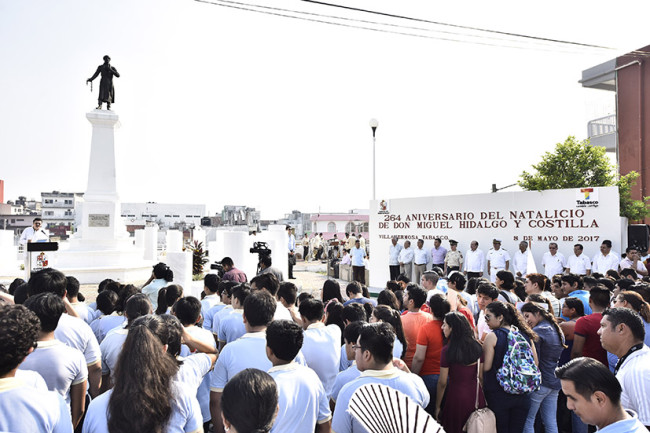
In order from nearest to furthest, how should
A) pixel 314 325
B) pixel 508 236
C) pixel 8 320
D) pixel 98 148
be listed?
pixel 8 320 < pixel 314 325 < pixel 508 236 < pixel 98 148

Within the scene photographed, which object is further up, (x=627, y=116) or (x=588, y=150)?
(x=627, y=116)

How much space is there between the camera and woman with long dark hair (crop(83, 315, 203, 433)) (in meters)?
1.89

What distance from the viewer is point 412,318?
14.0ft

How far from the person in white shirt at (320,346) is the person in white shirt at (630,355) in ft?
6.64

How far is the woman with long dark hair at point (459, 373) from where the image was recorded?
3318 mm

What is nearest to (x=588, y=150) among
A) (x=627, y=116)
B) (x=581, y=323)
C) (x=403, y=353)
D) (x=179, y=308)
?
(x=627, y=116)

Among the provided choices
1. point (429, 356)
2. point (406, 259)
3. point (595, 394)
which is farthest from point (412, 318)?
point (406, 259)

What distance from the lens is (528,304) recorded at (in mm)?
4098

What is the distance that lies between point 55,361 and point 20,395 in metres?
0.75

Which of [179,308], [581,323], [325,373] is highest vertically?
[179,308]

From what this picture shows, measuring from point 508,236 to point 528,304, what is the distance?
8.65 m

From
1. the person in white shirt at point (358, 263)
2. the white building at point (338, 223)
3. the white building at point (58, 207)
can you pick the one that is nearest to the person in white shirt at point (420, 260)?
the person in white shirt at point (358, 263)

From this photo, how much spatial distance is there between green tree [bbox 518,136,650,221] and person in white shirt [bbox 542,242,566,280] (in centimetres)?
768

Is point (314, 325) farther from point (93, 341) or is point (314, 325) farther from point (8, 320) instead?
point (8, 320)
